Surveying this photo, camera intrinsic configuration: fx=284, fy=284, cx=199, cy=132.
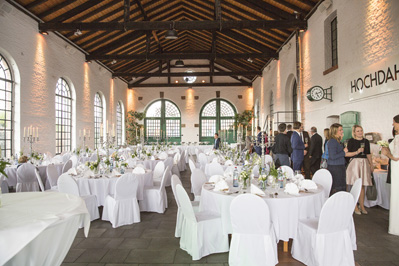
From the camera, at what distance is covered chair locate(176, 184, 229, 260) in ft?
10.1

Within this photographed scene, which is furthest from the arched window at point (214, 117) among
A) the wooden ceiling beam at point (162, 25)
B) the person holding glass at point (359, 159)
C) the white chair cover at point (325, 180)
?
the white chair cover at point (325, 180)

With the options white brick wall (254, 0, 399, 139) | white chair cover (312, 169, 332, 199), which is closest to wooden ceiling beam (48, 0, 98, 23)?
white brick wall (254, 0, 399, 139)

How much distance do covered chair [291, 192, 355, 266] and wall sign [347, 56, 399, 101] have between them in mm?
3580

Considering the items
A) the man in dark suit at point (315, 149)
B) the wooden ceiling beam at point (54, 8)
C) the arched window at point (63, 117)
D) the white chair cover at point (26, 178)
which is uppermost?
the wooden ceiling beam at point (54, 8)

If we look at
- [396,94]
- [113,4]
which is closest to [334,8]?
[396,94]

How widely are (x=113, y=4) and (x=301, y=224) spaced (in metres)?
9.15

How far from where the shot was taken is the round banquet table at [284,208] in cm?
297

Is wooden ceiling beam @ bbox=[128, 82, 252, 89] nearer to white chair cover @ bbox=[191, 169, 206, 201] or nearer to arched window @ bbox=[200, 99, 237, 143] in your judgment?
arched window @ bbox=[200, 99, 237, 143]

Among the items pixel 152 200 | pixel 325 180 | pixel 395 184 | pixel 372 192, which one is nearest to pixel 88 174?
pixel 152 200

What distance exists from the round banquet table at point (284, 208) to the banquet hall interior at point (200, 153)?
1 centimetres

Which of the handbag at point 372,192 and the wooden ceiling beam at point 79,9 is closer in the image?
the handbag at point 372,192

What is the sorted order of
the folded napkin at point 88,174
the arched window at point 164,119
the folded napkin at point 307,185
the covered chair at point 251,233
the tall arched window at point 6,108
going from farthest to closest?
the arched window at point 164,119 < the tall arched window at point 6,108 < the folded napkin at point 88,174 < the folded napkin at point 307,185 < the covered chair at point 251,233

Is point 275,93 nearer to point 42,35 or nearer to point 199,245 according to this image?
point 42,35

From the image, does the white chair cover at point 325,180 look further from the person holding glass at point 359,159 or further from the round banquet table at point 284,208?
the person holding glass at point 359,159
